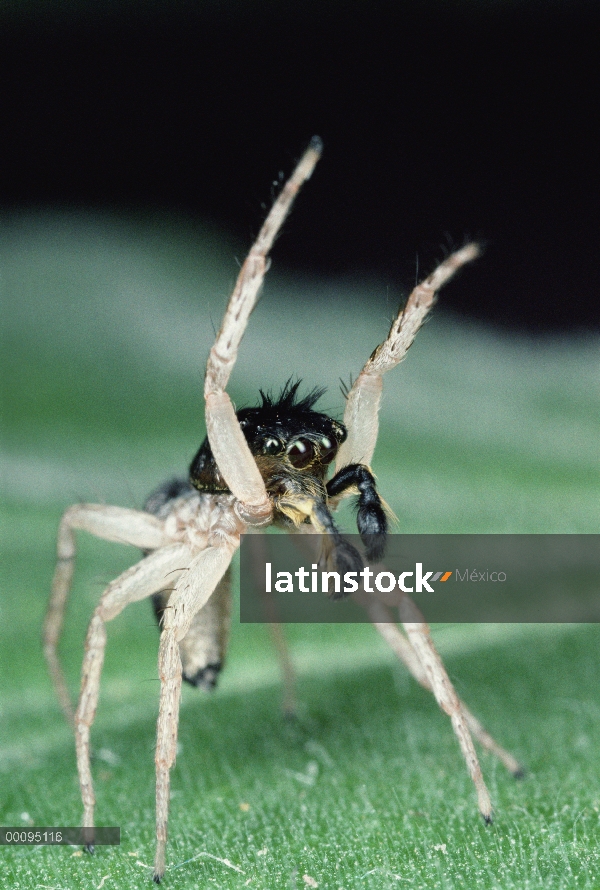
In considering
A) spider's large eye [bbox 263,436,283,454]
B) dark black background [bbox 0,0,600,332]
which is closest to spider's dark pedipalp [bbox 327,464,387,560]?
spider's large eye [bbox 263,436,283,454]

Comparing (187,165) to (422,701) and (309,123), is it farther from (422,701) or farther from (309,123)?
(422,701)

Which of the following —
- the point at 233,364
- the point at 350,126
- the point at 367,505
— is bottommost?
the point at 367,505

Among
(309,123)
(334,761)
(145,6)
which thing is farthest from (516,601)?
(145,6)

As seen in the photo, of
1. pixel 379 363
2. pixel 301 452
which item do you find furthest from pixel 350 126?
pixel 301 452

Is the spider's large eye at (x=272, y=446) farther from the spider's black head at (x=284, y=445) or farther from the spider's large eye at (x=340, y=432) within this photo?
the spider's large eye at (x=340, y=432)

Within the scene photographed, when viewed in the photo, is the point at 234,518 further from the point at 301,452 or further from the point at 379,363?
the point at 379,363

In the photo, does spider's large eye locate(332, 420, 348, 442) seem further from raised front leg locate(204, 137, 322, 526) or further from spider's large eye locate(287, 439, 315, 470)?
raised front leg locate(204, 137, 322, 526)
